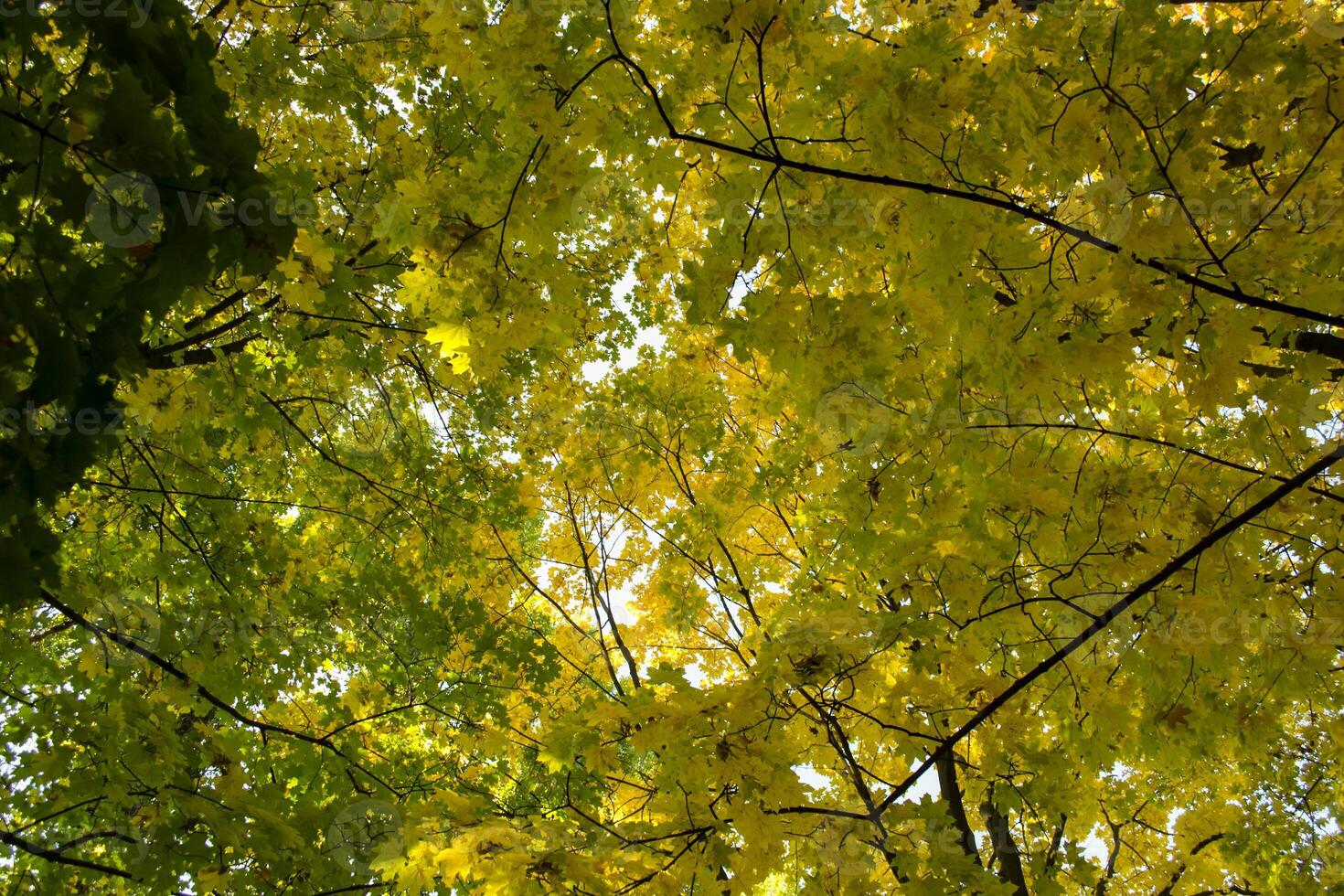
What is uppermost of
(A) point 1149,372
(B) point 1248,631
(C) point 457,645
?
(A) point 1149,372

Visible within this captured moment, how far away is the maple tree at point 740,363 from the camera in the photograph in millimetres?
1725

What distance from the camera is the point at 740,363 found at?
3.40 meters

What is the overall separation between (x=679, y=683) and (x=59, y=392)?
1982 millimetres

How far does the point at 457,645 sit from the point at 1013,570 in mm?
3454

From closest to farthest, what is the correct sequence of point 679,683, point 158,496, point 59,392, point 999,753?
point 59,392 → point 679,683 → point 999,753 → point 158,496

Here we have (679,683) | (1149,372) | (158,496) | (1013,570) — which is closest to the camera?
(679,683)

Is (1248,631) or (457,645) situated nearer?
(1248,631)

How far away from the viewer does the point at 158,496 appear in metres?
4.30

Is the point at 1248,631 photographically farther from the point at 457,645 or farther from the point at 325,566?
the point at 325,566

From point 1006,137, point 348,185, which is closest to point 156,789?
point 348,185

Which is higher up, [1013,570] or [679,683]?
[1013,570]

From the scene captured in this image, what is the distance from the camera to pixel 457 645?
489cm

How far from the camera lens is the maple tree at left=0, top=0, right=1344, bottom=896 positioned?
5.66 ft

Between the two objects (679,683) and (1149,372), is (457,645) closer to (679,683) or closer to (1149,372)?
(679,683)
